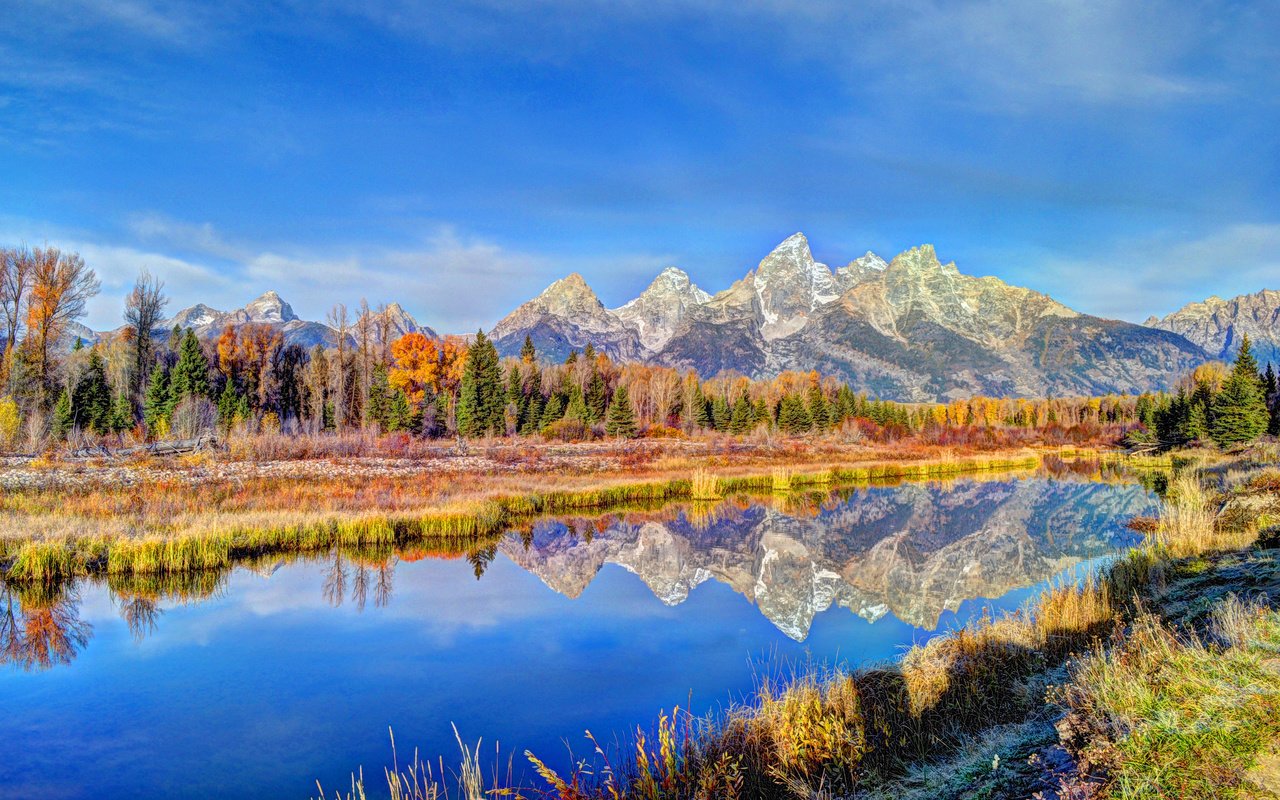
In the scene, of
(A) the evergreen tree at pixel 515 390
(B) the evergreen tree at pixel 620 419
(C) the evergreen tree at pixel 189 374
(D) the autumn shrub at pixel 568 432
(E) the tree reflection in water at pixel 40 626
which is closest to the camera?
(E) the tree reflection in water at pixel 40 626

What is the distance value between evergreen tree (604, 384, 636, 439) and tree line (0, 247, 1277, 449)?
156mm

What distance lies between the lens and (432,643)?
12.2 metres

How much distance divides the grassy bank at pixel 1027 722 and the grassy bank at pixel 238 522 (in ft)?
40.3

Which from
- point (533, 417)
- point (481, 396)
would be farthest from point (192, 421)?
point (533, 417)

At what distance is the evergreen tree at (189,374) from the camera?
53.5 metres

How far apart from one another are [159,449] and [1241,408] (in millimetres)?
66680

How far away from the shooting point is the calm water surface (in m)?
7.98

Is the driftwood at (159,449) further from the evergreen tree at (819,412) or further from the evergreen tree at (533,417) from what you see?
the evergreen tree at (819,412)

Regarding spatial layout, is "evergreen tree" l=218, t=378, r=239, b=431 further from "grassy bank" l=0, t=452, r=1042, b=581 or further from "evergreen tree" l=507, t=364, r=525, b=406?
"grassy bank" l=0, t=452, r=1042, b=581

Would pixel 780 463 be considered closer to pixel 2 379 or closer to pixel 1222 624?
pixel 1222 624

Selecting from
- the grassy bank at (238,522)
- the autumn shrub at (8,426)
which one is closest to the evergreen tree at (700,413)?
the grassy bank at (238,522)

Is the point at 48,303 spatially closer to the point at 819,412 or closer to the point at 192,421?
the point at 192,421

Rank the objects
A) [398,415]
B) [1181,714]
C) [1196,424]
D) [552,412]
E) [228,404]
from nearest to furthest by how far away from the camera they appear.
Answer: [1181,714]
[228,404]
[1196,424]
[398,415]
[552,412]

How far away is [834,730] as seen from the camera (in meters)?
6.54
